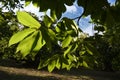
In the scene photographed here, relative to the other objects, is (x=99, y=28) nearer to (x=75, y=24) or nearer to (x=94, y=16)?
(x=94, y=16)

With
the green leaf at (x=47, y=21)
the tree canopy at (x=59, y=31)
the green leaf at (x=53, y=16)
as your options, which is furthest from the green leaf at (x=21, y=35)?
the green leaf at (x=53, y=16)

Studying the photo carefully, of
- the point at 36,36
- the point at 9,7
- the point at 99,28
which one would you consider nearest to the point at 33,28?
the point at 36,36

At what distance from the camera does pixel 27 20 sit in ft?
5.76

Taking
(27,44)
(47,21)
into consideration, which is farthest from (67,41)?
(27,44)

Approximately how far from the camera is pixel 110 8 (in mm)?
2170

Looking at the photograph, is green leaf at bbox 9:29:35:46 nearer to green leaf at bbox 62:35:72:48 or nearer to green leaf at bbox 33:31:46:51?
green leaf at bbox 33:31:46:51

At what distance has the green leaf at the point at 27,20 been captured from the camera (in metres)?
1.74

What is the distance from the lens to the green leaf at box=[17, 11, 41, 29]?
174cm

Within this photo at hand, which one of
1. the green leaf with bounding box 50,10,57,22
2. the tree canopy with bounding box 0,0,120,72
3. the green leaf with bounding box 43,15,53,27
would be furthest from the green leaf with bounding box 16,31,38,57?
the green leaf with bounding box 50,10,57,22

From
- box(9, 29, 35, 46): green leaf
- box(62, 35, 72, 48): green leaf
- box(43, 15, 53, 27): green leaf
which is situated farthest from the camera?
box(62, 35, 72, 48): green leaf

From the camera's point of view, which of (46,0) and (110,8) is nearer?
(46,0)

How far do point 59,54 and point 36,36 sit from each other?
56 centimetres

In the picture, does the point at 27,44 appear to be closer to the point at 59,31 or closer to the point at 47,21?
the point at 47,21

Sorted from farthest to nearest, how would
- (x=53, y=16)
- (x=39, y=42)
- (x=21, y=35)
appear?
1. (x=53, y=16)
2. (x=39, y=42)
3. (x=21, y=35)
